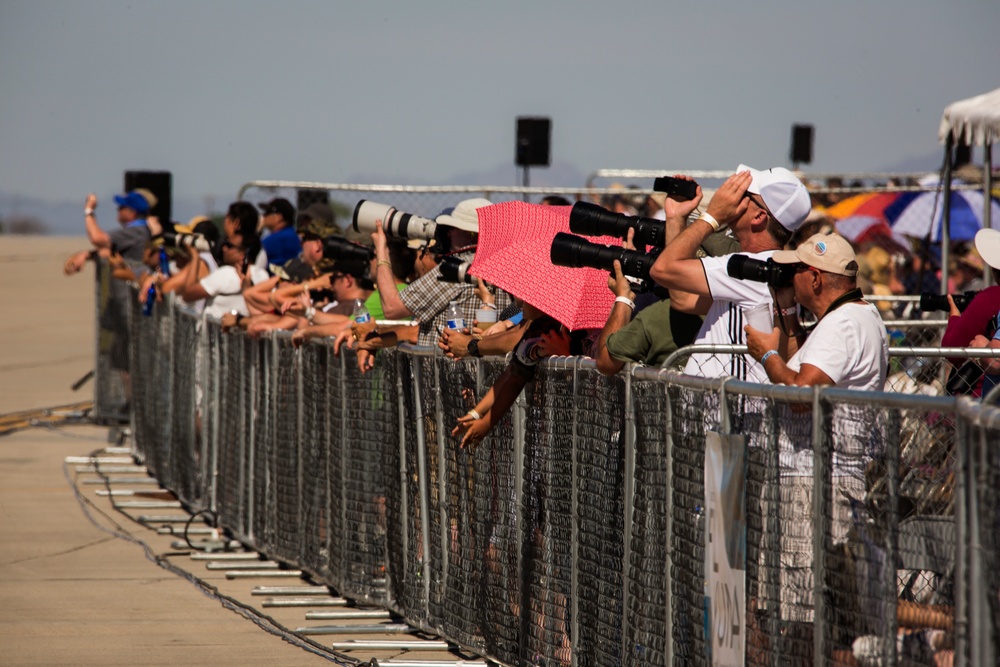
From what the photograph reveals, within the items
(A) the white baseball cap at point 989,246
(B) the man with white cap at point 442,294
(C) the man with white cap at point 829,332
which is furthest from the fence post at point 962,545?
(B) the man with white cap at point 442,294

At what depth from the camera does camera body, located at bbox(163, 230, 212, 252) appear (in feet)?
44.4

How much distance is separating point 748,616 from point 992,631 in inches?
52.5

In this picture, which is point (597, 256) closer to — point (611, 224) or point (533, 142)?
point (611, 224)

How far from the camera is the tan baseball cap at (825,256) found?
5.23 meters

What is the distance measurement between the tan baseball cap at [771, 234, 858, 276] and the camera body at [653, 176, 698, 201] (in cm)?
80

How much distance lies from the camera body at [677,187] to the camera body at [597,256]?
11.5 inches

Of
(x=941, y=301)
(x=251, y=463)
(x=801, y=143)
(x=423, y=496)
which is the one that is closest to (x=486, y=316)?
(x=423, y=496)

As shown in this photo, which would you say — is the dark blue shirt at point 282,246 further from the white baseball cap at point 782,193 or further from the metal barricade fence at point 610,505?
the white baseball cap at point 782,193

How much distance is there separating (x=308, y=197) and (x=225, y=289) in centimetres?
268

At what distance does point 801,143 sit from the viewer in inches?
979

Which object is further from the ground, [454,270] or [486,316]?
[454,270]

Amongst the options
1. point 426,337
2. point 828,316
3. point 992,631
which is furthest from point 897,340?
point 992,631

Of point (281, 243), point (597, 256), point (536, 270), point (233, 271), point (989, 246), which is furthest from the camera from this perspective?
point (281, 243)

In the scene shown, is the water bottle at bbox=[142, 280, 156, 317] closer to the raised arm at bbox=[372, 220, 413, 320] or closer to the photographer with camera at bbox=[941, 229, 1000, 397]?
the raised arm at bbox=[372, 220, 413, 320]
